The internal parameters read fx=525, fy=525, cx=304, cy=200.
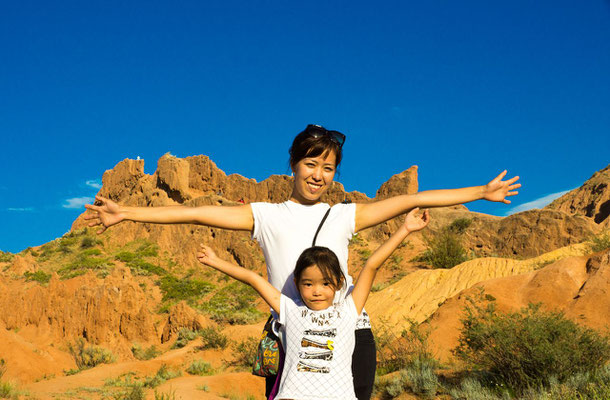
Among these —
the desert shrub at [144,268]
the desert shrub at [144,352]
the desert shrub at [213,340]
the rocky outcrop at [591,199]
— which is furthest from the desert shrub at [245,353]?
the rocky outcrop at [591,199]

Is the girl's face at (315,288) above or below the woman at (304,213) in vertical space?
below

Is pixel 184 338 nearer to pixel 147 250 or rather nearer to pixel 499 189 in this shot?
pixel 499 189

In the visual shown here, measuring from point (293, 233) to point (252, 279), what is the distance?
0.30 metres

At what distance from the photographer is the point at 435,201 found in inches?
105

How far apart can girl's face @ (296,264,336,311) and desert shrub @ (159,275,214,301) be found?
99.2ft

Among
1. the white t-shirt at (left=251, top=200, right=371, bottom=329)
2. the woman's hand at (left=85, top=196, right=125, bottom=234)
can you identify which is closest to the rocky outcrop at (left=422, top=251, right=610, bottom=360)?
the white t-shirt at (left=251, top=200, right=371, bottom=329)

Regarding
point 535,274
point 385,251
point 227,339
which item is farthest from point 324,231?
point 227,339

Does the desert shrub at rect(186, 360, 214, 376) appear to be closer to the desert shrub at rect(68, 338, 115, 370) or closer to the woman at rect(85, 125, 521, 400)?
the desert shrub at rect(68, 338, 115, 370)

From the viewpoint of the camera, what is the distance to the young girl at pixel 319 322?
2328 millimetres

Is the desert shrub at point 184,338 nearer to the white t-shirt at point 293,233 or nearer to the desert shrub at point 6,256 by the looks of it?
the white t-shirt at point 293,233

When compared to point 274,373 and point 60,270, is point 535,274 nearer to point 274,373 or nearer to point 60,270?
point 274,373

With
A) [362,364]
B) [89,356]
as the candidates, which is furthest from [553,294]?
[89,356]

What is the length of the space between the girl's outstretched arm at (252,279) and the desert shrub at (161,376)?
35.7ft

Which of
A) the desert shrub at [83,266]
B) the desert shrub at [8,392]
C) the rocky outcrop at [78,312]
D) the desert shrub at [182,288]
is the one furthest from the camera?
the desert shrub at [83,266]
